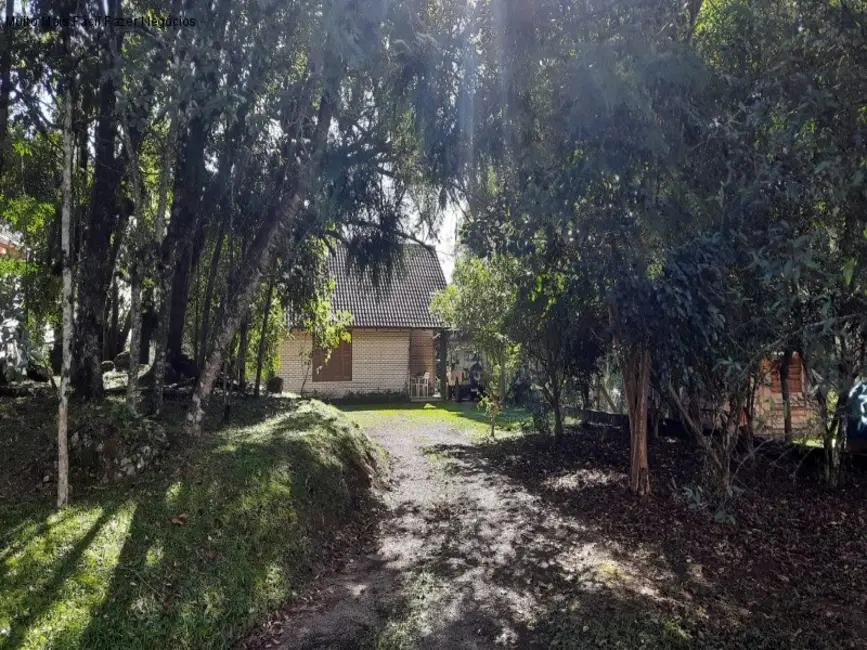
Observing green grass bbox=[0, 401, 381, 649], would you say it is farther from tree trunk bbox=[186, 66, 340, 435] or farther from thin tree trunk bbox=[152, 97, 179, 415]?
thin tree trunk bbox=[152, 97, 179, 415]

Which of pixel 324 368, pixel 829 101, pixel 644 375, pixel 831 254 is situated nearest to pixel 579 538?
pixel 644 375

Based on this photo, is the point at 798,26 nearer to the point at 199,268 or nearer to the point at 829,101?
the point at 829,101

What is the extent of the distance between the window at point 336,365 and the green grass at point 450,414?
137 cm

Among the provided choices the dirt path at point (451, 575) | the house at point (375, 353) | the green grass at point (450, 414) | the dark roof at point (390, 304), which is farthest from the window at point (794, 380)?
the house at point (375, 353)

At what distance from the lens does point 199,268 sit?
10.2 metres

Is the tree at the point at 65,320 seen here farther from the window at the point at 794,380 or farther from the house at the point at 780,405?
the window at the point at 794,380

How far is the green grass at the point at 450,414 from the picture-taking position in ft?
43.9

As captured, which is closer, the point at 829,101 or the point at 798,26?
the point at 829,101

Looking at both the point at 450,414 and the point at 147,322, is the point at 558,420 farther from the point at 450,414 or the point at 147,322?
the point at 147,322

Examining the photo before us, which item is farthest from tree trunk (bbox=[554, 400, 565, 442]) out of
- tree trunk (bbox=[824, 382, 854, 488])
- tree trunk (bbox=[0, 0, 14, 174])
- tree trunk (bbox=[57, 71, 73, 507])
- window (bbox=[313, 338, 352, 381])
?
Result: window (bbox=[313, 338, 352, 381])

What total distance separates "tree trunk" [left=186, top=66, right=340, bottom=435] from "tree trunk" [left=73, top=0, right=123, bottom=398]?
5.53 ft

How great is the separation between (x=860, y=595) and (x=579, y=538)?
2201 millimetres

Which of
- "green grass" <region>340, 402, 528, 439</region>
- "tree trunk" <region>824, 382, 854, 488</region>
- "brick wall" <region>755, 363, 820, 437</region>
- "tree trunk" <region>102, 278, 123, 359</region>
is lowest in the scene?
"green grass" <region>340, 402, 528, 439</region>

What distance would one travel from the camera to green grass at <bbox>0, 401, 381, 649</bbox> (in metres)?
3.34
